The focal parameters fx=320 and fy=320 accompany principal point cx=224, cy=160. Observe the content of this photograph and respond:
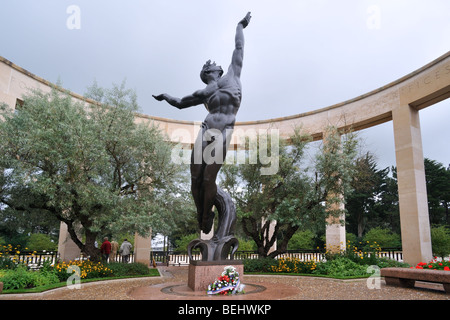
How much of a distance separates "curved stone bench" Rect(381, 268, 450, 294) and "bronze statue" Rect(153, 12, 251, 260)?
3794mm

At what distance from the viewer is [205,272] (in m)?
6.25

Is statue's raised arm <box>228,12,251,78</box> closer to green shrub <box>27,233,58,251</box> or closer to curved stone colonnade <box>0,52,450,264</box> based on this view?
curved stone colonnade <box>0,52,450,264</box>

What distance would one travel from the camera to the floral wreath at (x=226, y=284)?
18.4ft

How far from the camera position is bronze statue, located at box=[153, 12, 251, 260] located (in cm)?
669

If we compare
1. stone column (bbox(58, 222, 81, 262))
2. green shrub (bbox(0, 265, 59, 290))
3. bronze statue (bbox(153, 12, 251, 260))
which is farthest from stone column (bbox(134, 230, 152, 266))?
bronze statue (bbox(153, 12, 251, 260))

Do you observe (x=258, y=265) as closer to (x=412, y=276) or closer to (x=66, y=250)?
(x=412, y=276)

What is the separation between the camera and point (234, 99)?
22.3 ft

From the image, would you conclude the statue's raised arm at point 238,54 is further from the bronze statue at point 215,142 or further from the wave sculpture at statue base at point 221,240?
the wave sculpture at statue base at point 221,240

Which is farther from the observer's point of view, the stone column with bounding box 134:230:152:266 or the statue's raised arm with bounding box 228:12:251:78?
the stone column with bounding box 134:230:152:266

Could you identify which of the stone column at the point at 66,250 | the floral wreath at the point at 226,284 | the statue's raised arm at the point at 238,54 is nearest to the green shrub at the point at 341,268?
the floral wreath at the point at 226,284

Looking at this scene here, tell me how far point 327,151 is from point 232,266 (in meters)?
8.02

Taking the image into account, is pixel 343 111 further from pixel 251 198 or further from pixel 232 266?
pixel 232 266

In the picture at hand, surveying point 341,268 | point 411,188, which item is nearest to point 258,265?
point 341,268

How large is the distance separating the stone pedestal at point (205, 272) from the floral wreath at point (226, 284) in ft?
1.16
